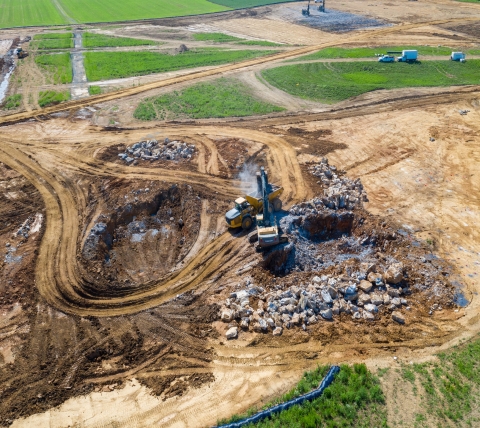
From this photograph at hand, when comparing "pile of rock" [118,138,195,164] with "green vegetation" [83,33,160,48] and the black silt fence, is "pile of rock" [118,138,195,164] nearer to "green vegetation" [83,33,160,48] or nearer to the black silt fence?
the black silt fence

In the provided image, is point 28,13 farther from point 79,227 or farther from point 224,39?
point 79,227

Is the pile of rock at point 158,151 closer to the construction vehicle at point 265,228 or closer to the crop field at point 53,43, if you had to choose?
the construction vehicle at point 265,228

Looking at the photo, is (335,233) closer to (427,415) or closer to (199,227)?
(199,227)

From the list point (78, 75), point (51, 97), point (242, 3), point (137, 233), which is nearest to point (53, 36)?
point (78, 75)

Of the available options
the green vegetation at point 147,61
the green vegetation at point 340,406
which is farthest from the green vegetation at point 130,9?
the green vegetation at point 340,406

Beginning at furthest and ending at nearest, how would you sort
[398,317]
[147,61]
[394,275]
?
1. [147,61]
2. [394,275]
3. [398,317]

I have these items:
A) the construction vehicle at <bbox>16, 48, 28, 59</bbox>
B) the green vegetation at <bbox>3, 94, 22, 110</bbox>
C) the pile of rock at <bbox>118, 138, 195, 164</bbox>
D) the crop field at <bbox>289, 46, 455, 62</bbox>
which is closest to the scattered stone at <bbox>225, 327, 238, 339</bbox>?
the pile of rock at <bbox>118, 138, 195, 164</bbox>

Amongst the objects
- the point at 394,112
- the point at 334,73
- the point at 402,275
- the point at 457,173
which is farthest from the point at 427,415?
the point at 334,73
